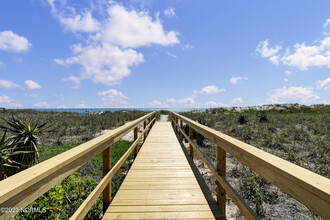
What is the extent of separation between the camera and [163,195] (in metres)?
2.72

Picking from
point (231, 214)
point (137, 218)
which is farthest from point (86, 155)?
point (231, 214)

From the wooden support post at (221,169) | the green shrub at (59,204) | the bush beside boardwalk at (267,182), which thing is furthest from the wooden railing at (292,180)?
the green shrub at (59,204)

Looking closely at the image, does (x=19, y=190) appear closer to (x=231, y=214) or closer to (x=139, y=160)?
(x=231, y=214)

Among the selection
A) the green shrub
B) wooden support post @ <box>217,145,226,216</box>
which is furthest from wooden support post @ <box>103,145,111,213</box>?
wooden support post @ <box>217,145,226,216</box>

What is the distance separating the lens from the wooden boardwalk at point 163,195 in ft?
7.36

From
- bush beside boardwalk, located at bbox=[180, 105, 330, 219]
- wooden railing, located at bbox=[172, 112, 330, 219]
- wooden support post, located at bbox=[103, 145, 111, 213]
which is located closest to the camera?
wooden railing, located at bbox=[172, 112, 330, 219]

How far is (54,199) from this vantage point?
2490mm

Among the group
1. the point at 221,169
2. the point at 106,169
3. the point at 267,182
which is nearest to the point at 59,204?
the point at 106,169

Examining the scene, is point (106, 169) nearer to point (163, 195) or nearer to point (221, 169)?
point (163, 195)

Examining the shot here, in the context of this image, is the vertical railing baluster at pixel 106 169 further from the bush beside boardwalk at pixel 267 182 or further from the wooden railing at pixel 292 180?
the bush beside boardwalk at pixel 267 182

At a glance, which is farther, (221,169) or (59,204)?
(59,204)

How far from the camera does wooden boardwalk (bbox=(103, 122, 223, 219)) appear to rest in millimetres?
2242

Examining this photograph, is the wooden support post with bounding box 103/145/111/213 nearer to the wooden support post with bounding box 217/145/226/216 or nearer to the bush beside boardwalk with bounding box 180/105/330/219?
the wooden support post with bounding box 217/145/226/216

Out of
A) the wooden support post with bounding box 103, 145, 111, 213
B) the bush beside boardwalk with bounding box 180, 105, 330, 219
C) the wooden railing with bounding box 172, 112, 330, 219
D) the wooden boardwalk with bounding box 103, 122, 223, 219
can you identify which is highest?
the wooden railing with bounding box 172, 112, 330, 219
